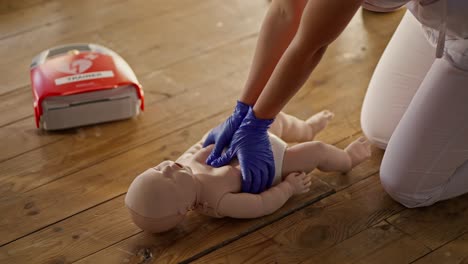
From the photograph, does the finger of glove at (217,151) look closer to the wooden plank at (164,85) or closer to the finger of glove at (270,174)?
the finger of glove at (270,174)

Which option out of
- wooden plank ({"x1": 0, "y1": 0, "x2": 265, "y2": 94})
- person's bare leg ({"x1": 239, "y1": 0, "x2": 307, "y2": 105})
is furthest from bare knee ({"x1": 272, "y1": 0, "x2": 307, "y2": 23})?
wooden plank ({"x1": 0, "y1": 0, "x2": 265, "y2": 94})

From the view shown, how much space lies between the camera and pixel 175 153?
71.2 inches

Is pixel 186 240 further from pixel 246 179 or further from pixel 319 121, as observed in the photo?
pixel 319 121

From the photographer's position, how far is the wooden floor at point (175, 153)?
152 centimetres

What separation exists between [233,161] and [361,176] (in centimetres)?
31

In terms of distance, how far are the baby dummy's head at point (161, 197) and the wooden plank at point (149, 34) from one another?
27.1 inches

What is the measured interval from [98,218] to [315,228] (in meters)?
0.45

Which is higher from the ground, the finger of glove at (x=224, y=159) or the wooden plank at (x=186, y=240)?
the finger of glove at (x=224, y=159)

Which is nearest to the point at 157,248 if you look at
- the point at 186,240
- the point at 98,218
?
the point at 186,240

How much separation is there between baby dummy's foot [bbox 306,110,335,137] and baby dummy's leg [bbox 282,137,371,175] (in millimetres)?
128

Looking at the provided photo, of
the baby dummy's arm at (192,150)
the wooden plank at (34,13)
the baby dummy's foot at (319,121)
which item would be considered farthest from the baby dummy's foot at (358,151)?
the wooden plank at (34,13)

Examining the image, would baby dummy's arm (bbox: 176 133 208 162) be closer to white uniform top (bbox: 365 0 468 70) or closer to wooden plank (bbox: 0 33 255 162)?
wooden plank (bbox: 0 33 255 162)

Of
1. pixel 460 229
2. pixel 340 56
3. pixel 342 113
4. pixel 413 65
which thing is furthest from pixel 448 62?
pixel 340 56

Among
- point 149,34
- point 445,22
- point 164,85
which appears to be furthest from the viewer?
point 149,34
